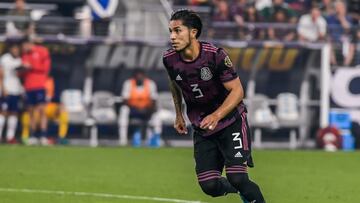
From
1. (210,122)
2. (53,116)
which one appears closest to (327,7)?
(53,116)

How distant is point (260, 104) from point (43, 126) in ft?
16.0

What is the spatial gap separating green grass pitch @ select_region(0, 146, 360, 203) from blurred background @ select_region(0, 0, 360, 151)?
2185 millimetres

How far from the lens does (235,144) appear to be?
9742 millimetres

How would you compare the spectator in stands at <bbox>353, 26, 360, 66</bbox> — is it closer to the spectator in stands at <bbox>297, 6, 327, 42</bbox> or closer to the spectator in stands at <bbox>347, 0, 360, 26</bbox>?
the spectator in stands at <bbox>297, 6, 327, 42</bbox>

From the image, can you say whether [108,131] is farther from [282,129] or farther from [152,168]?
[152,168]

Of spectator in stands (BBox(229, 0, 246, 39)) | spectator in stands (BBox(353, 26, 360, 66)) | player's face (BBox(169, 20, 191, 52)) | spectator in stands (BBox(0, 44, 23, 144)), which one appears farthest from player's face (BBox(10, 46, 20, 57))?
player's face (BBox(169, 20, 191, 52))

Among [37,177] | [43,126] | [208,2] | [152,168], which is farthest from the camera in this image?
[208,2]

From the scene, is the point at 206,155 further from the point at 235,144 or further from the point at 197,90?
the point at 197,90

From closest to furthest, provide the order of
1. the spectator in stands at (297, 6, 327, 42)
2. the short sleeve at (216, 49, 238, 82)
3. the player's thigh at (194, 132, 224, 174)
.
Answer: the short sleeve at (216, 49, 238, 82), the player's thigh at (194, 132, 224, 174), the spectator in stands at (297, 6, 327, 42)

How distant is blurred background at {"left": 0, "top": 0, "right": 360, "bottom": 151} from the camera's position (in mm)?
23734

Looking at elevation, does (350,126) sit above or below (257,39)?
below

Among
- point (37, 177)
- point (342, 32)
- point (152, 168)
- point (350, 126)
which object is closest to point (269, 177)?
point (152, 168)

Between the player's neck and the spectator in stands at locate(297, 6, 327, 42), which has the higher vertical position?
the player's neck

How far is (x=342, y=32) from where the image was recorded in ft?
81.0
